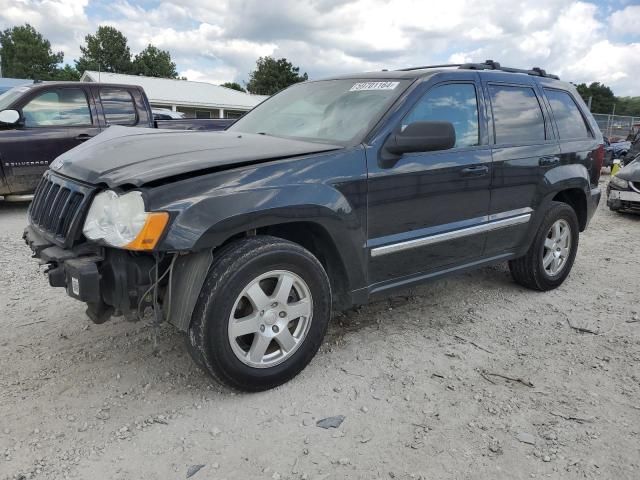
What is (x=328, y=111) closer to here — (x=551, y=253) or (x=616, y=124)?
(x=551, y=253)

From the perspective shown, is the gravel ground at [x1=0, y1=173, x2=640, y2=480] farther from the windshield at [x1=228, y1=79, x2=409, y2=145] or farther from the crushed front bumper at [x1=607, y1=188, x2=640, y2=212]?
the crushed front bumper at [x1=607, y1=188, x2=640, y2=212]

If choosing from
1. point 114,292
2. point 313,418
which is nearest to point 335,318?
point 313,418

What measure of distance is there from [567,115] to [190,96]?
1237 inches

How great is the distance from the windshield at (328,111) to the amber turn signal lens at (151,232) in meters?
1.24

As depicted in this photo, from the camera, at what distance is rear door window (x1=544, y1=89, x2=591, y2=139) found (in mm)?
4535

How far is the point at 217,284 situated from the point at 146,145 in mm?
1012

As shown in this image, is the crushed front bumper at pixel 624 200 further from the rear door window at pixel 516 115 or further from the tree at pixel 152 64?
the tree at pixel 152 64

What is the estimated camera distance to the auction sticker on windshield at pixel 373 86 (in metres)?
3.49

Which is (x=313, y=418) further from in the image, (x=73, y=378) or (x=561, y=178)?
(x=561, y=178)

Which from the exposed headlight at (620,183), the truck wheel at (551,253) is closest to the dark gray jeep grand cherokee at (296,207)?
the truck wheel at (551,253)

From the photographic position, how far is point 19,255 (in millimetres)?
5332

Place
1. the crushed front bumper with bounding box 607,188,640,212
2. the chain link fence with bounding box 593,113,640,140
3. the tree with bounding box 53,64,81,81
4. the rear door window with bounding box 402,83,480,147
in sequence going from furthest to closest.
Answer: the tree with bounding box 53,64,81,81
the chain link fence with bounding box 593,113,640,140
the crushed front bumper with bounding box 607,188,640,212
the rear door window with bounding box 402,83,480,147

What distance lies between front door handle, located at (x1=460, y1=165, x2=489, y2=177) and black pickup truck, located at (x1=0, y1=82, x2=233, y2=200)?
18.8 ft

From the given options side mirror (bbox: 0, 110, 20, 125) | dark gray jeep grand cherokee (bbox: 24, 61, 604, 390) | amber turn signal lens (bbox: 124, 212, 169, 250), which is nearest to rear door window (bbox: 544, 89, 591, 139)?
dark gray jeep grand cherokee (bbox: 24, 61, 604, 390)
